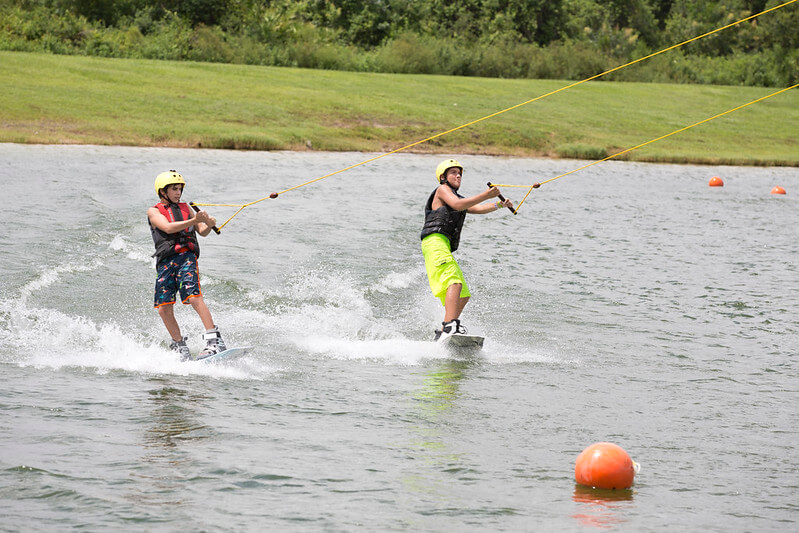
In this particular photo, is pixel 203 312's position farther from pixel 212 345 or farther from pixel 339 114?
pixel 339 114

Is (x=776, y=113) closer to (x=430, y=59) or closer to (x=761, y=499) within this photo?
(x=430, y=59)

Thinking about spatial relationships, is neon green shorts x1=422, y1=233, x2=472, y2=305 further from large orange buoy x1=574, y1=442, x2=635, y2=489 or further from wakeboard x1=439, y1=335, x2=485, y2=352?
large orange buoy x1=574, y1=442, x2=635, y2=489

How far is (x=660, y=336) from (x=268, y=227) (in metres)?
7.87

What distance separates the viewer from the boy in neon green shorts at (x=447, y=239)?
10258 millimetres

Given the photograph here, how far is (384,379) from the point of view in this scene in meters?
8.95

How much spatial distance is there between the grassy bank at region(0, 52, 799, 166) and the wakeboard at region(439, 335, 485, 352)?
1809 centimetres

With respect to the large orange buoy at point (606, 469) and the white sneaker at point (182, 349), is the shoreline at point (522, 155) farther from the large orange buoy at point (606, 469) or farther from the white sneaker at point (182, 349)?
the large orange buoy at point (606, 469)

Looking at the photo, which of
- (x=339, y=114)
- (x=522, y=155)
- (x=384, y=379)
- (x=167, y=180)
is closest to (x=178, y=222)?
(x=167, y=180)

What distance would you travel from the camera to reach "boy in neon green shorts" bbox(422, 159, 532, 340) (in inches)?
404

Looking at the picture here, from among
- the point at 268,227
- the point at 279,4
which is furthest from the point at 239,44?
the point at 268,227

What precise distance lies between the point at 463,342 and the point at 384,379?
126 cm

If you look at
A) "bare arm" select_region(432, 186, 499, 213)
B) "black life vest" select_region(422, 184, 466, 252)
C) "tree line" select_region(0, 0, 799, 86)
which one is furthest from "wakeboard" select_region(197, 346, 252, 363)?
"tree line" select_region(0, 0, 799, 86)

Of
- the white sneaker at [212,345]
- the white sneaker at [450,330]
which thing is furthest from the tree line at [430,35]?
the white sneaker at [212,345]

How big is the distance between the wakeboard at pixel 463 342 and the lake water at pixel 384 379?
13 centimetres
